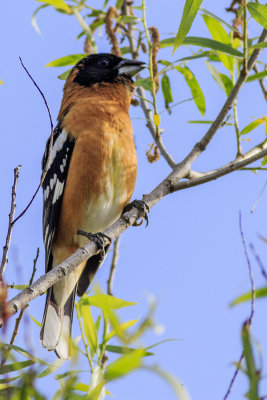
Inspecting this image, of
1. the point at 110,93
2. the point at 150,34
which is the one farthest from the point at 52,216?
the point at 150,34

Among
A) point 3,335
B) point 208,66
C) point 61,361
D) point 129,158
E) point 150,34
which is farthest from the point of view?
point 129,158

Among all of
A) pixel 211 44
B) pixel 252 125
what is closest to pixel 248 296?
pixel 211 44

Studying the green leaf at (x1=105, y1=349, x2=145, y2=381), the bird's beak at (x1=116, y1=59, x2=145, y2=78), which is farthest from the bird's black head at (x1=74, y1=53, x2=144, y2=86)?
the green leaf at (x1=105, y1=349, x2=145, y2=381)

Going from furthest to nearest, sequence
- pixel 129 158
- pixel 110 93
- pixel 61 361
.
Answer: pixel 110 93 → pixel 129 158 → pixel 61 361

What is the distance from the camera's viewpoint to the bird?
4.74 meters

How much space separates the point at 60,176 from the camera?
5.00m

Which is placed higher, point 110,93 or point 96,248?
point 110,93

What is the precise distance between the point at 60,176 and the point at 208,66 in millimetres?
1490

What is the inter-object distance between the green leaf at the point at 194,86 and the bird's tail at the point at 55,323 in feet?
6.29

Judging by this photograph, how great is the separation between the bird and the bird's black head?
0.6 inches

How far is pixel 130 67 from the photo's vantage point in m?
5.40

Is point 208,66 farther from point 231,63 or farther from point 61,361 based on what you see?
point 61,361

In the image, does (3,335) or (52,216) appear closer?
(3,335)

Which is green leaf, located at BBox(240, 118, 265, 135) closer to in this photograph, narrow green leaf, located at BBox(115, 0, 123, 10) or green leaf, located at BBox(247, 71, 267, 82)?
green leaf, located at BBox(247, 71, 267, 82)
